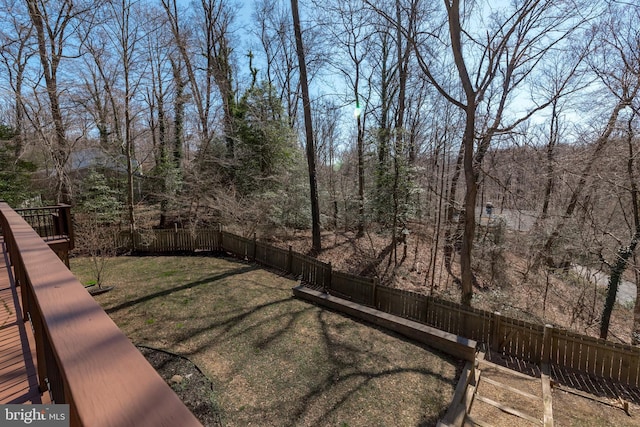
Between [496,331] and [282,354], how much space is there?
14.5 feet

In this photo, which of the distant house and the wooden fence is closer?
the wooden fence

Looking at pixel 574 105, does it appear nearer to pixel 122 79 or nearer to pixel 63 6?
pixel 122 79

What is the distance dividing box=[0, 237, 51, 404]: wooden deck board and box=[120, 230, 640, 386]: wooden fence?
627 cm

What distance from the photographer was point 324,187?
1527 cm

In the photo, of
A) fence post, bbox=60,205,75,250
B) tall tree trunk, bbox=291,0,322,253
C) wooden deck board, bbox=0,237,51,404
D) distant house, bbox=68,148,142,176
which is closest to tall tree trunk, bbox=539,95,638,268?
tall tree trunk, bbox=291,0,322,253

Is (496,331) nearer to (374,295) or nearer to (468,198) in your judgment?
(374,295)

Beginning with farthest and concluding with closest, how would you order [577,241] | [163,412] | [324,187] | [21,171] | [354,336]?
[324,187], [21,171], [577,241], [354,336], [163,412]

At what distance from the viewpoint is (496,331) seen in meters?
6.02

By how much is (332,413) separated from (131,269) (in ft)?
27.9

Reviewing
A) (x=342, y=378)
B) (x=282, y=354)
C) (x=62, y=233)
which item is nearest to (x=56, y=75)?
(x=62, y=233)

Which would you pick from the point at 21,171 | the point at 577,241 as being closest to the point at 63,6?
the point at 21,171

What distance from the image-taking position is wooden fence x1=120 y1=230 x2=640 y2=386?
5172 mm

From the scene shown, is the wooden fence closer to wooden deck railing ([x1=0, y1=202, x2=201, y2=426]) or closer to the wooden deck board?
the wooden deck board

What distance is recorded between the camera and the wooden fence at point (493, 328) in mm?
5172
